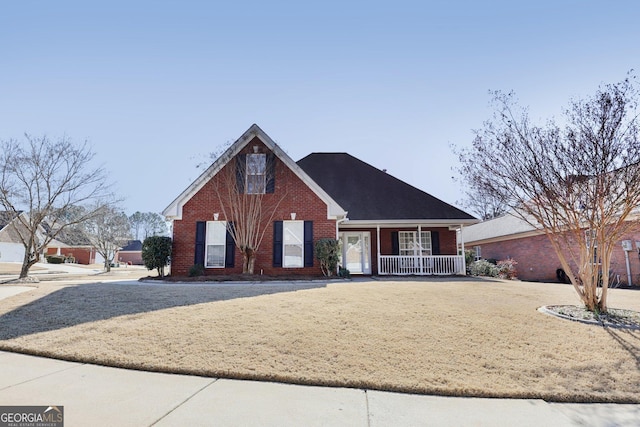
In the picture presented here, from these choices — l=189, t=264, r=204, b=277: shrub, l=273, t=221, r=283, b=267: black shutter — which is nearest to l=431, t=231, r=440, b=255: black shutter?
l=273, t=221, r=283, b=267: black shutter

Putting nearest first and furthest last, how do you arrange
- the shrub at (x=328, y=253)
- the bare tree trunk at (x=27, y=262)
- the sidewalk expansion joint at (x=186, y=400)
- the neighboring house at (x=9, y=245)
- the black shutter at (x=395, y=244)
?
the sidewalk expansion joint at (x=186, y=400)
the shrub at (x=328, y=253)
the bare tree trunk at (x=27, y=262)
the black shutter at (x=395, y=244)
the neighboring house at (x=9, y=245)

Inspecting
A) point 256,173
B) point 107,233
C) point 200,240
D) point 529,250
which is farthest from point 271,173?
point 107,233

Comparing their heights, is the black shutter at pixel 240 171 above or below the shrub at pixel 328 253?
above

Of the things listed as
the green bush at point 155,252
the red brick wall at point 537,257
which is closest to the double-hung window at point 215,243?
the green bush at point 155,252

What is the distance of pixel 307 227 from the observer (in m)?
15.0

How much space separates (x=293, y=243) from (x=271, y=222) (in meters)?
1.32

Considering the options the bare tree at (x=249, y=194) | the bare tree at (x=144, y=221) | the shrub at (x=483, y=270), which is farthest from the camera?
the bare tree at (x=144, y=221)

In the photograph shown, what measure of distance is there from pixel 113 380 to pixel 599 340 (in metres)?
7.37

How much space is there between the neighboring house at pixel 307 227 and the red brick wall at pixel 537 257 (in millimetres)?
6853

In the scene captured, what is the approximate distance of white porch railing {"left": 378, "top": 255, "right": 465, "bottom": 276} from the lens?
16750 millimetres

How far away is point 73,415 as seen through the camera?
10.6 feet

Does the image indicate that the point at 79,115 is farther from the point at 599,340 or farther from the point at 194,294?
the point at 599,340

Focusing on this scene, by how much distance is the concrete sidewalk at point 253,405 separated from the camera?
129 inches

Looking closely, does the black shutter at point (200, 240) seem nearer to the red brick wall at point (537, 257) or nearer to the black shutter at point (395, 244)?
the black shutter at point (395, 244)
